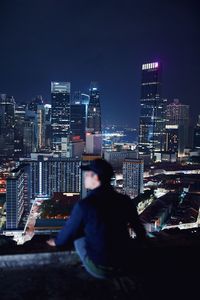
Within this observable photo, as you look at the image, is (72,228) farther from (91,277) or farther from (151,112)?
(151,112)

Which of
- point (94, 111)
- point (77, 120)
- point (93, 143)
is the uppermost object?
point (94, 111)

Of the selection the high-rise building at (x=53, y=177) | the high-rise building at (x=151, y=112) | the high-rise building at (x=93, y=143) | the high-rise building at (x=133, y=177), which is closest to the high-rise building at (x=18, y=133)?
the high-rise building at (x=93, y=143)

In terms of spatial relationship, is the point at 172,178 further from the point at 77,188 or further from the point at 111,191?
the point at 111,191

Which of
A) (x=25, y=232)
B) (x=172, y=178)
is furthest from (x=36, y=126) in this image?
(x=25, y=232)

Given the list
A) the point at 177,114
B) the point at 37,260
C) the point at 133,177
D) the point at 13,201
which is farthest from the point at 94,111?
the point at 37,260

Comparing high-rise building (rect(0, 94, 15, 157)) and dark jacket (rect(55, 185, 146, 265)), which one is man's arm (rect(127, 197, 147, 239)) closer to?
dark jacket (rect(55, 185, 146, 265))

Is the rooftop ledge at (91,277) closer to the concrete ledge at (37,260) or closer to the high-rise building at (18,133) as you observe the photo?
the concrete ledge at (37,260)
